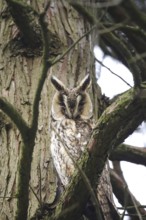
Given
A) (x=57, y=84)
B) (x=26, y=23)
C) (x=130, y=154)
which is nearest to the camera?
(x=26, y=23)

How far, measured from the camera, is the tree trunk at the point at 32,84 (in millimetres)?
2592

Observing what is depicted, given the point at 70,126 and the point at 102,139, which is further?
the point at 70,126

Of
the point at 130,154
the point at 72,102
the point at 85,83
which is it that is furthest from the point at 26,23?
the point at 130,154

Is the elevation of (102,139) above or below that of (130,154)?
below

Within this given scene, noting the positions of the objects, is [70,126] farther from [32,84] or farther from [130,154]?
[32,84]

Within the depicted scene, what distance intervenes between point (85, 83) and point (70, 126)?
373 mm

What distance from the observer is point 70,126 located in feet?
11.0

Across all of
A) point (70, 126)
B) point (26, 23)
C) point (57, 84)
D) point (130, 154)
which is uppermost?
point (26, 23)

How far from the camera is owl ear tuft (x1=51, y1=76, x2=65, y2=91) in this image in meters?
3.00

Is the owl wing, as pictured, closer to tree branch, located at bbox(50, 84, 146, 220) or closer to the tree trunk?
the tree trunk

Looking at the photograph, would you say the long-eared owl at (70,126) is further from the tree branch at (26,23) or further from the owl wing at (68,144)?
the tree branch at (26,23)

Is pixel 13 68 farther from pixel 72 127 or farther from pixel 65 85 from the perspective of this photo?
pixel 72 127

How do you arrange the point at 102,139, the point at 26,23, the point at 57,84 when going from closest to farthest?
the point at 102,139 → the point at 26,23 → the point at 57,84

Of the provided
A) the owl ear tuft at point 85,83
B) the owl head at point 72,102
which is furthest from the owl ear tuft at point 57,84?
the owl ear tuft at point 85,83
